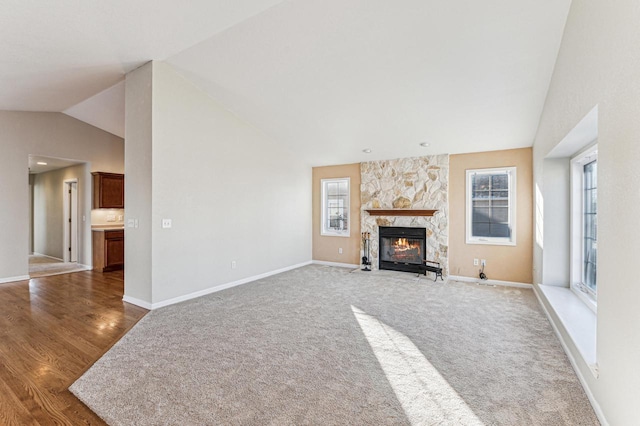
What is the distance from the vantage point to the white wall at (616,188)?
1.47 metres

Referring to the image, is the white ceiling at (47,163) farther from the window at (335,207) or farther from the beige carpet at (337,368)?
the window at (335,207)

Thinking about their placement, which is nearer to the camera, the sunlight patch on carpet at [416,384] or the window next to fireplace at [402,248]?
the sunlight patch on carpet at [416,384]

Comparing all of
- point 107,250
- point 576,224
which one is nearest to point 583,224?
point 576,224

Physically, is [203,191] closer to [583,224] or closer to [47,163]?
[47,163]

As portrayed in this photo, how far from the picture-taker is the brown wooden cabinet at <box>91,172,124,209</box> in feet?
22.3

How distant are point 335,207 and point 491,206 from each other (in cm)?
336

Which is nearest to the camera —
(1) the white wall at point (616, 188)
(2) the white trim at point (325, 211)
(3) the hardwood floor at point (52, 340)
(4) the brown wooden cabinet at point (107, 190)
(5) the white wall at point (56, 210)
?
(1) the white wall at point (616, 188)

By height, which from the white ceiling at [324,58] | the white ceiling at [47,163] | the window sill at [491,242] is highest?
the white ceiling at [324,58]

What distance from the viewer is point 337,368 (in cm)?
246

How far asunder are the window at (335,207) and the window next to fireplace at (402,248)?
A: 3.22 ft

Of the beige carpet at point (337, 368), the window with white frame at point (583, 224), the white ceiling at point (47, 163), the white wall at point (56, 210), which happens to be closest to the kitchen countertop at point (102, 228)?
the white wall at point (56, 210)

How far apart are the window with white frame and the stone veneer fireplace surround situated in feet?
7.46

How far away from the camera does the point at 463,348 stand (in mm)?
2840

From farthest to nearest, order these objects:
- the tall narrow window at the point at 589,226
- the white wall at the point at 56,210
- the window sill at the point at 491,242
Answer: the white wall at the point at 56,210 → the window sill at the point at 491,242 → the tall narrow window at the point at 589,226
